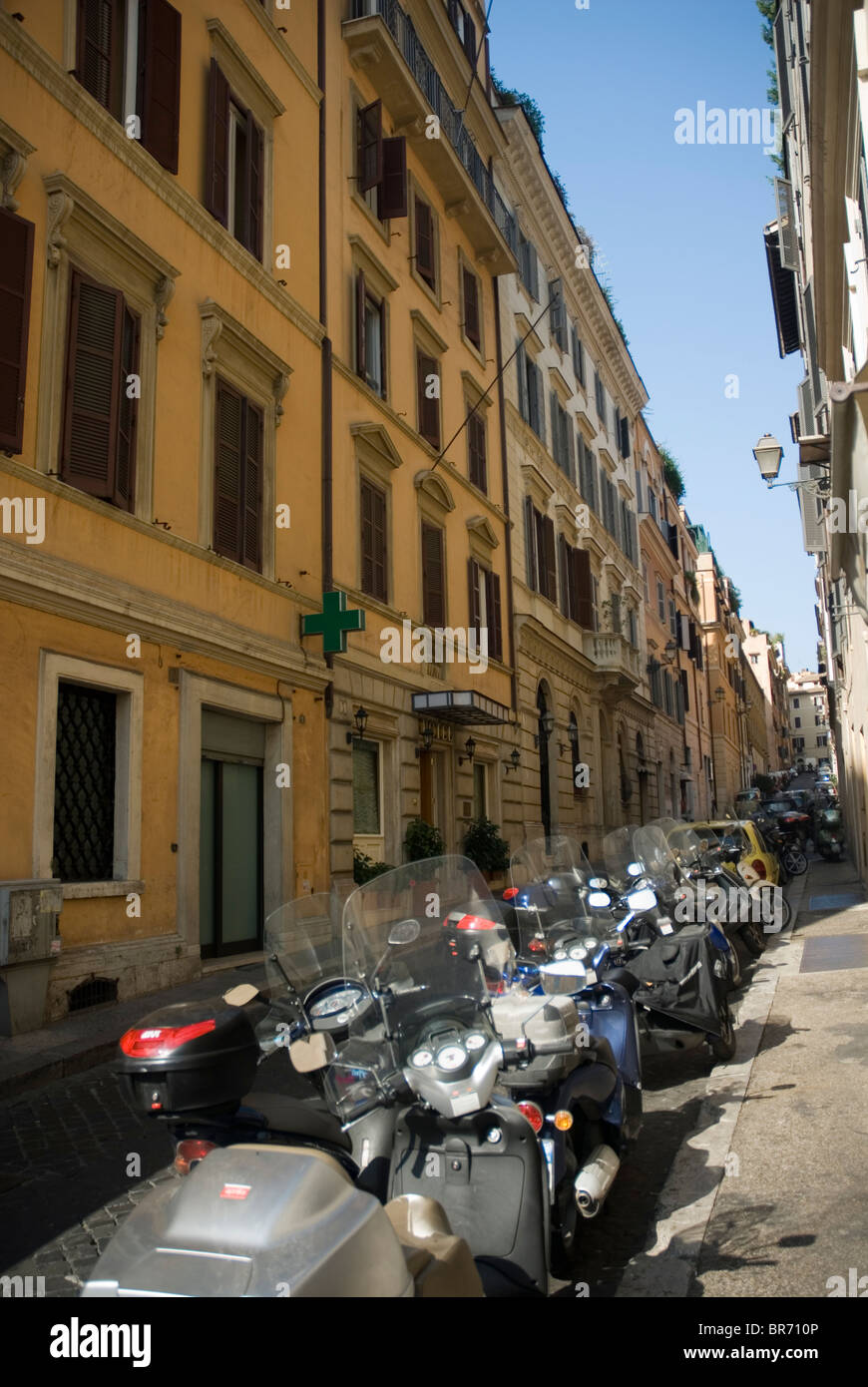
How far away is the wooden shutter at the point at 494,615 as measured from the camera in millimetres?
20453

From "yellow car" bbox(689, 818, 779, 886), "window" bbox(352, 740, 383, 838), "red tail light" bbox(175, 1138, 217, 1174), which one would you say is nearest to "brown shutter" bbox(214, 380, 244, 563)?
"window" bbox(352, 740, 383, 838)

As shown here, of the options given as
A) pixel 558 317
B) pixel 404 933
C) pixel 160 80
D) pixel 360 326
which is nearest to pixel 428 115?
pixel 360 326

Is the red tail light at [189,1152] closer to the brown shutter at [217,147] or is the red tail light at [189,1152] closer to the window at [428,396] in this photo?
the brown shutter at [217,147]

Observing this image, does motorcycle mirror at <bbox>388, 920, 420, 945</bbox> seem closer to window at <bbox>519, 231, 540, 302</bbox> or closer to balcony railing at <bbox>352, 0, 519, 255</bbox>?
balcony railing at <bbox>352, 0, 519, 255</bbox>

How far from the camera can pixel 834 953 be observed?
10875mm

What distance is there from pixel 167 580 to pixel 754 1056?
679 centimetres

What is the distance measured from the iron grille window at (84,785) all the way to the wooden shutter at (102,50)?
5650 mm

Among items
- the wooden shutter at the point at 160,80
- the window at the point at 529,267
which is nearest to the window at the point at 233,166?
the wooden shutter at the point at 160,80

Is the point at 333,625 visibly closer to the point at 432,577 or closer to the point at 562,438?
the point at 432,577

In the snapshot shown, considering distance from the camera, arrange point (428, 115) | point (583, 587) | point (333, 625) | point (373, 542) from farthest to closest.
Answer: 1. point (583, 587)
2. point (428, 115)
3. point (373, 542)
4. point (333, 625)

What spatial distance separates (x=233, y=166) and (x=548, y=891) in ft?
32.9

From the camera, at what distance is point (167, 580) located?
10.4 metres
